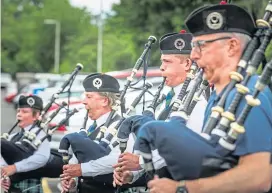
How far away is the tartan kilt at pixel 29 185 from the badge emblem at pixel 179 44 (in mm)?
2896

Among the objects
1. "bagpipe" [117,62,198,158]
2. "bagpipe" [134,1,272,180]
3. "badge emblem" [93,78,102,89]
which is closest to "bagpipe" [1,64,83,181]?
"badge emblem" [93,78,102,89]

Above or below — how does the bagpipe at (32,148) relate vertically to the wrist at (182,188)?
below

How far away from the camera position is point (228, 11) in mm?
3721

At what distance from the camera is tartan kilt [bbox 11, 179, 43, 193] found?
26.1ft

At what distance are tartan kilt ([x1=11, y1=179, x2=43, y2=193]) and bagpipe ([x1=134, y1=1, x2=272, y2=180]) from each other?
4.48 metres

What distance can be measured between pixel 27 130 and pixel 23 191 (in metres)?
0.63

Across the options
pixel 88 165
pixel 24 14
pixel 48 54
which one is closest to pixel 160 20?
pixel 88 165

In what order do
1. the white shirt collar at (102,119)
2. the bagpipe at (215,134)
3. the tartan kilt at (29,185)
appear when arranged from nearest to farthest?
the bagpipe at (215,134) → the white shirt collar at (102,119) → the tartan kilt at (29,185)

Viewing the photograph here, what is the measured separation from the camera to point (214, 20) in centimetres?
371

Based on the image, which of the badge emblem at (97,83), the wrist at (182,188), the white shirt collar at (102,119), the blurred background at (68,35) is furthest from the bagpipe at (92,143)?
the blurred background at (68,35)

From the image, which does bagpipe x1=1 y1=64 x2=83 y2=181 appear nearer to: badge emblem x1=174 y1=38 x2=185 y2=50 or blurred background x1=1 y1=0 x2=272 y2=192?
badge emblem x1=174 y1=38 x2=185 y2=50

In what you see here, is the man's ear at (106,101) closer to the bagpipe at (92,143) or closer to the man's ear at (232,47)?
the bagpipe at (92,143)

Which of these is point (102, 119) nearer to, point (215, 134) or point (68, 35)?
point (215, 134)

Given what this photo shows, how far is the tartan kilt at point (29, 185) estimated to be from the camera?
314 inches
